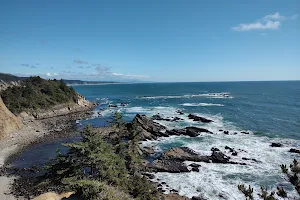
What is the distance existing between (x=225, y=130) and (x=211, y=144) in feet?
40.4

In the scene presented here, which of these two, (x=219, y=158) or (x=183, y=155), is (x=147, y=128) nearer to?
(x=183, y=155)

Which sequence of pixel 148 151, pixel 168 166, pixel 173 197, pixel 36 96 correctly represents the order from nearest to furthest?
pixel 173 197 < pixel 168 166 < pixel 148 151 < pixel 36 96

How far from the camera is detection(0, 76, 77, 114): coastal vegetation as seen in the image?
6706 centimetres

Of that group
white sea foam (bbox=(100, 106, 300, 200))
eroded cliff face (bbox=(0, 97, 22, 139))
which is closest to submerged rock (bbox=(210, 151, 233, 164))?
white sea foam (bbox=(100, 106, 300, 200))

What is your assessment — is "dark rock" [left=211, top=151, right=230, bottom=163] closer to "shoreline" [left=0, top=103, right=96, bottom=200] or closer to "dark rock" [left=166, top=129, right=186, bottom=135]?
"dark rock" [left=166, top=129, right=186, bottom=135]

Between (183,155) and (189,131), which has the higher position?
(189,131)

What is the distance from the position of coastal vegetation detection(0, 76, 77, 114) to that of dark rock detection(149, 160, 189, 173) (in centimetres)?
4680

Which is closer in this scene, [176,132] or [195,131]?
[195,131]

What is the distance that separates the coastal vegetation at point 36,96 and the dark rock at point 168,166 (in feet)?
154

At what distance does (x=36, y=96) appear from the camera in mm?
76312

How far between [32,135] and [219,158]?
1628 inches

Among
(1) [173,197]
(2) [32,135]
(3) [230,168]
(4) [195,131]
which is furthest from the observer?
(4) [195,131]

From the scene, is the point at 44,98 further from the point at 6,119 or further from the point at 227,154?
the point at 227,154

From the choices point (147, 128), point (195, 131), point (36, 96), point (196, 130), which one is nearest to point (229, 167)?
point (195, 131)
